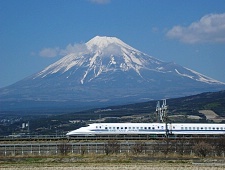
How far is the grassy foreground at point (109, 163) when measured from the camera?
109 feet

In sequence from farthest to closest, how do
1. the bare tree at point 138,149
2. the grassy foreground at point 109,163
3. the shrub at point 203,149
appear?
the bare tree at point 138,149 → the shrub at point 203,149 → the grassy foreground at point 109,163

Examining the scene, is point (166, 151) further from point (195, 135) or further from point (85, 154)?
point (195, 135)

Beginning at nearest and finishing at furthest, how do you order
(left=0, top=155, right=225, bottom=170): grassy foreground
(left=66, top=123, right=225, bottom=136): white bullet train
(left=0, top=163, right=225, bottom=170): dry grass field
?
1. (left=0, top=163, right=225, bottom=170): dry grass field
2. (left=0, top=155, right=225, bottom=170): grassy foreground
3. (left=66, top=123, right=225, bottom=136): white bullet train

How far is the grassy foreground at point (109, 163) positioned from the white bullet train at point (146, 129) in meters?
18.6

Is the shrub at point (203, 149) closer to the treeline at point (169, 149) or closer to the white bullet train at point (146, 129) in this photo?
the treeline at point (169, 149)

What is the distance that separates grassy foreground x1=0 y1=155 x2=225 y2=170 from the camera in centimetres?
3312

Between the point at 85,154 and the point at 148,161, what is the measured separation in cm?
718

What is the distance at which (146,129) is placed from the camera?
60000 mm

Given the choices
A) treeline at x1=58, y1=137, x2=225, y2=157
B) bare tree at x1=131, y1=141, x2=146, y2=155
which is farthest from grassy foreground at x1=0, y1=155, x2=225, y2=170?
treeline at x1=58, y1=137, x2=225, y2=157

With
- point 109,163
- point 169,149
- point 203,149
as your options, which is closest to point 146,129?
point 169,149

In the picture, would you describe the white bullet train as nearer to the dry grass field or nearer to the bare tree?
the bare tree

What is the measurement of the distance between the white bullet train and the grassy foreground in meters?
18.6

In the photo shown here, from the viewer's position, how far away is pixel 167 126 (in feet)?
196

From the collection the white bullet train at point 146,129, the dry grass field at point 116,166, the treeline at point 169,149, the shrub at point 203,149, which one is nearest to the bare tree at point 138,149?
the treeline at point 169,149
